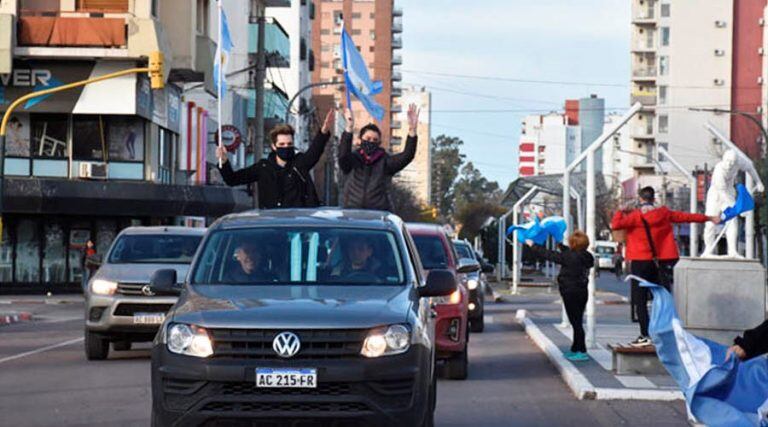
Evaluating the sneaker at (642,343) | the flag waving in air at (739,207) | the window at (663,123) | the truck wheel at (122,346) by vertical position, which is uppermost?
the window at (663,123)

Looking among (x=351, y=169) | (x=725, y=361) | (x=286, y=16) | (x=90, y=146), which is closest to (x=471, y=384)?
(x=351, y=169)

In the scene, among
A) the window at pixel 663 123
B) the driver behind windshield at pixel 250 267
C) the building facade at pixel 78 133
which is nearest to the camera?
the driver behind windshield at pixel 250 267

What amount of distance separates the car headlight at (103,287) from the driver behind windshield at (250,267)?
8285 millimetres

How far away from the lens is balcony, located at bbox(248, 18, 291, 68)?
7700 centimetres

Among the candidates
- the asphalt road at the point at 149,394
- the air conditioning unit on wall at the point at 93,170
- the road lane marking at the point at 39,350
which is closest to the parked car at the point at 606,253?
the air conditioning unit on wall at the point at 93,170

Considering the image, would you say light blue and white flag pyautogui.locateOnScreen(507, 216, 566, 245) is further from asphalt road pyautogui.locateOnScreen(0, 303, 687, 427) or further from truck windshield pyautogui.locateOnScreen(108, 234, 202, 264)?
truck windshield pyautogui.locateOnScreen(108, 234, 202, 264)

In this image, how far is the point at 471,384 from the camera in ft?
52.3

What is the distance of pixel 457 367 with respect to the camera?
16219 mm

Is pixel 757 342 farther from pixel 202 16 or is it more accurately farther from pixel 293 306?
pixel 202 16

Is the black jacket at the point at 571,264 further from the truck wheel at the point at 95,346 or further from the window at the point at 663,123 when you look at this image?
the window at the point at 663,123

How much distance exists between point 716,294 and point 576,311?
2139 mm

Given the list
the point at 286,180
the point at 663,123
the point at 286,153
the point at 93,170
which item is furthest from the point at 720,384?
the point at 663,123

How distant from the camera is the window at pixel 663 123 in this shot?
384ft

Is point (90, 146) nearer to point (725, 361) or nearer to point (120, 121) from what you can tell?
point (120, 121)
